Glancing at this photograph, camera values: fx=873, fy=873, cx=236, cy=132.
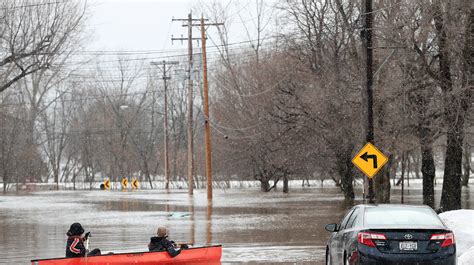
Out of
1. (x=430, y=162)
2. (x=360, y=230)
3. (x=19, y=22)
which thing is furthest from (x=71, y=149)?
(x=360, y=230)

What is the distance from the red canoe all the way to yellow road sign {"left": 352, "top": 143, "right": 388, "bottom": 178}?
7.94m

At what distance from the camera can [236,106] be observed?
68.8 metres

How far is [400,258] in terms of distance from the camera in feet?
44.9

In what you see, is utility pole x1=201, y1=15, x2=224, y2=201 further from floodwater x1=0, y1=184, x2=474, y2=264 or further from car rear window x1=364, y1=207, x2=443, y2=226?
car rear window x1=364, y1=207, x2=443, y2=226

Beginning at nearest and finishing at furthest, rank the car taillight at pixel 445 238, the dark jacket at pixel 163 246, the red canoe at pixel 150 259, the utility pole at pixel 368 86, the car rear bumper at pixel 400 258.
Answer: the car rear bumper at pixel 400 258 < the car taillight at pixel 445 238 < the red canoe at pixel 150 259 < the dark jacket at pixel 163 246 < the utility pole at pixel 368 86

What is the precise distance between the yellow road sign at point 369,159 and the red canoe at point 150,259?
794cm

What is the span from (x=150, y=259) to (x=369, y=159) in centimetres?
986

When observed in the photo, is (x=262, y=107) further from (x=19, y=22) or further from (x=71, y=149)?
(x=71, y=149)

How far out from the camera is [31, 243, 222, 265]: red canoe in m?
16.8

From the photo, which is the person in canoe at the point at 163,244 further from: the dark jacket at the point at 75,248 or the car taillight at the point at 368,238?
the car taillight at the point at 368,238

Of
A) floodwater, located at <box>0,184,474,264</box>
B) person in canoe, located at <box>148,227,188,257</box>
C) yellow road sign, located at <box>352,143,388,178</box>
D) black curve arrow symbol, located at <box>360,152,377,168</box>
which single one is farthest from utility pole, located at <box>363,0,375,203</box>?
person in canoe, located at <box>148,227,188,257</box>

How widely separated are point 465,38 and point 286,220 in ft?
34.0

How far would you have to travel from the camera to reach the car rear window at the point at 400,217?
46.6 feet

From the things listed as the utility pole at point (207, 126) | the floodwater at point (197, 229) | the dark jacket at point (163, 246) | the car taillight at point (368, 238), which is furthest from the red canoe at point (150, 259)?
the utility pole at point (207, 126)
